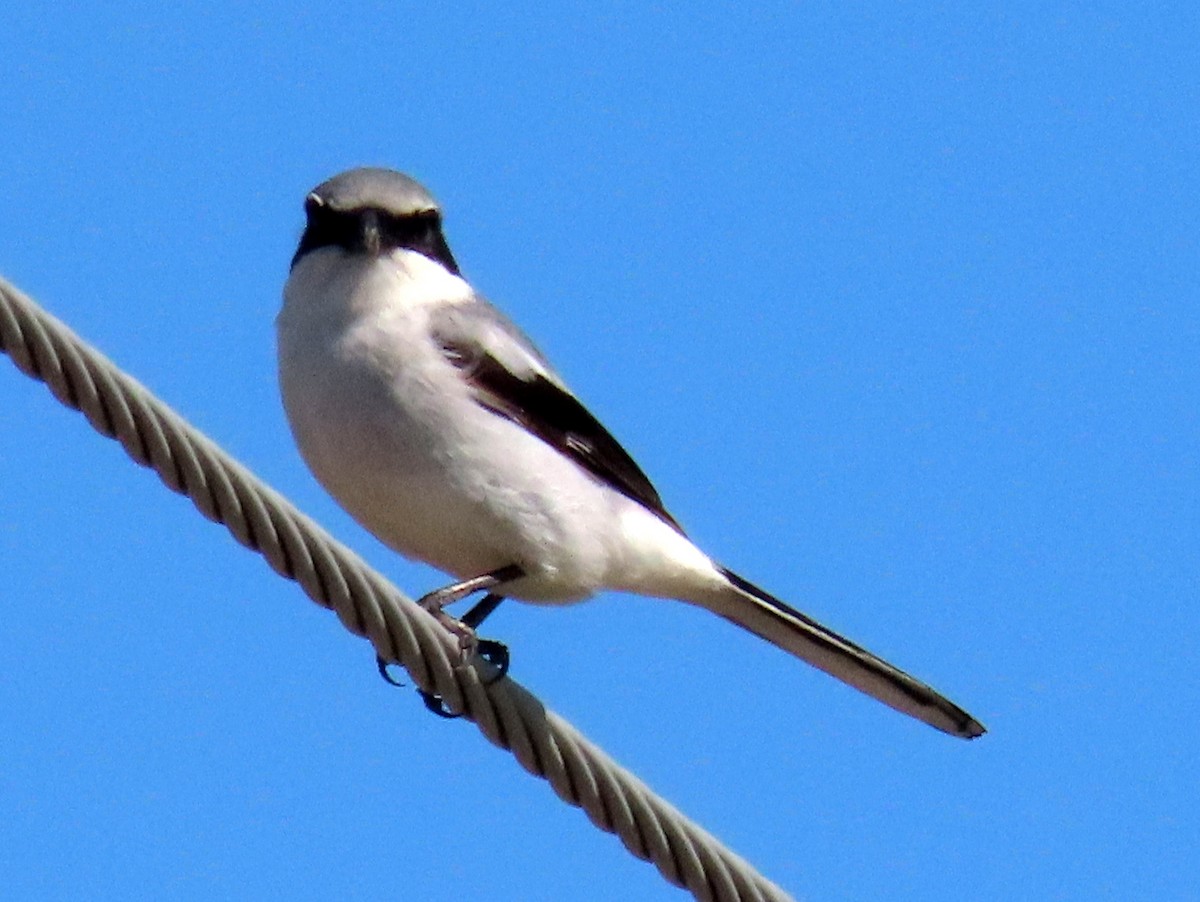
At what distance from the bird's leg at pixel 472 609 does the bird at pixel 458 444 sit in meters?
0.01

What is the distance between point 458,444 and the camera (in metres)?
5.88

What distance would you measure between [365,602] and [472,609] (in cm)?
200

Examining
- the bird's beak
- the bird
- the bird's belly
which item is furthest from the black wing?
the bird's beak

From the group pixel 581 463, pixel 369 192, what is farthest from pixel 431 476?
pixel 369 192

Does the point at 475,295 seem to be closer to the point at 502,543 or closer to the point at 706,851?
the point at 502,543

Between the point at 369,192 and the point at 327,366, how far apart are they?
0.83m

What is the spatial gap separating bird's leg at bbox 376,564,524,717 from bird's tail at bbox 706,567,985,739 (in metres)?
0.83

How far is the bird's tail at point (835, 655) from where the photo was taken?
6.59 metres

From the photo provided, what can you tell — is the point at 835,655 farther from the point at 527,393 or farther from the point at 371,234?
the point at 371,234

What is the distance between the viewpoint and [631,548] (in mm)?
6426

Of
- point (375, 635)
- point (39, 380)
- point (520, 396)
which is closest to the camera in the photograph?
point (39, 380)

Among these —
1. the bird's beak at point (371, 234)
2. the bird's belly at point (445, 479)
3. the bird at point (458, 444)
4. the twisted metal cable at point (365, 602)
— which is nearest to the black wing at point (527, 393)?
the bird at point (458, 444)

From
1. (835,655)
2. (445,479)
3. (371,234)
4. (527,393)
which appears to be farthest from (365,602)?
(835,655)

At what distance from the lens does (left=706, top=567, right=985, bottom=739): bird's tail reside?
6.59m
